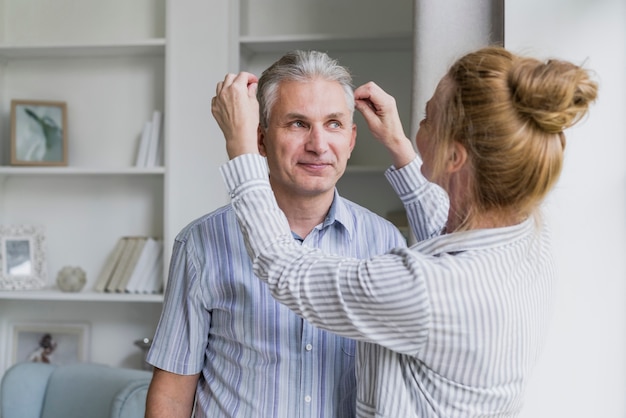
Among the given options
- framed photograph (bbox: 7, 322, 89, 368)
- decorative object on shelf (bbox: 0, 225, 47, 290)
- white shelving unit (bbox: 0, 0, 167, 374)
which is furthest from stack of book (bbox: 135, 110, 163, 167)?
framed photograph (bbox: 7, 322, 89, 368)

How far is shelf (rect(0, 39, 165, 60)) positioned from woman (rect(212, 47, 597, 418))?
2383mm

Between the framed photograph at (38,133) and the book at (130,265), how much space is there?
53cm

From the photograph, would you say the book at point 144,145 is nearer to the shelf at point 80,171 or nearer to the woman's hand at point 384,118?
the shelf at point 80,171

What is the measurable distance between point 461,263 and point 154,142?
8.49ft

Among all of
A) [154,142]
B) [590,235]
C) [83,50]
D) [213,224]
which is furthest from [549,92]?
[83,50]

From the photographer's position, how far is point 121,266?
3.57 meters

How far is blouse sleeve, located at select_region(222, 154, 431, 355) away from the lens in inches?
44.8

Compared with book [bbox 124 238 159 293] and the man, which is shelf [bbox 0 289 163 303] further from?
the man

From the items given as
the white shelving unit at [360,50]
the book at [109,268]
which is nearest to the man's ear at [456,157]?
the white shelving unit at [360,50]

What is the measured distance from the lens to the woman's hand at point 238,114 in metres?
1.27

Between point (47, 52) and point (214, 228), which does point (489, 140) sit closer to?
point (214, 228)

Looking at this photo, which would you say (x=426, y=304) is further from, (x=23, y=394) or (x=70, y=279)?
(x=70, y=279)

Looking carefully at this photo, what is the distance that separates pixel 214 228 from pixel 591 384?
103 cm

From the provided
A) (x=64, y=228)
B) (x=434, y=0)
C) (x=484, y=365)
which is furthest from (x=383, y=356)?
(x=64, y=228)
